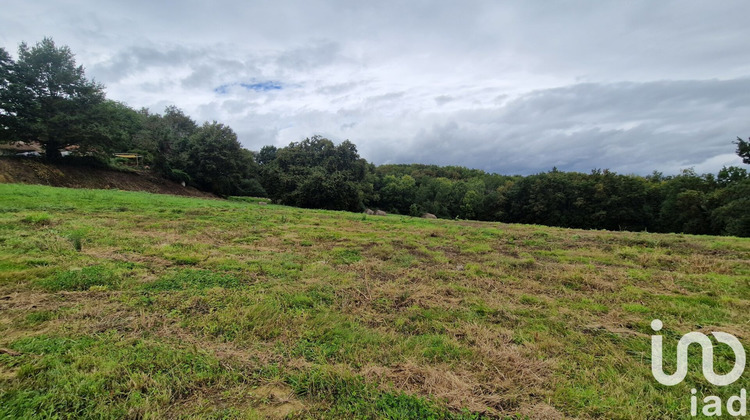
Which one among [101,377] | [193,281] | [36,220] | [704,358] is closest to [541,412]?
[704,358]

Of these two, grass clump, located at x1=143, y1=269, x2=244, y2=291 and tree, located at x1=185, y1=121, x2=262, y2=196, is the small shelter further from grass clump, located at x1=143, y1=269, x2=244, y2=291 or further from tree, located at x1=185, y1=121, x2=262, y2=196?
grass clump, located at x1=143, y1=269, x2=244, y2=291

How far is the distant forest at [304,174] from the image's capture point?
24.2 metres

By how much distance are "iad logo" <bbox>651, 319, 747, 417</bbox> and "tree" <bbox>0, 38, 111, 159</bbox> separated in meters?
36.2

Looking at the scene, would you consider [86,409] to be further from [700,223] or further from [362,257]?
[700,223]

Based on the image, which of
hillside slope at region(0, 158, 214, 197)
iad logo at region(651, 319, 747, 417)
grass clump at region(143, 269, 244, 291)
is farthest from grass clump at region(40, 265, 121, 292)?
hillside slope at region(0, 158, 214, 197)

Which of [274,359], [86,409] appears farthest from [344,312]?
[86,409]

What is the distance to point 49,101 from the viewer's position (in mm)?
24359

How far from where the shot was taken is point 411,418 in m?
2.71

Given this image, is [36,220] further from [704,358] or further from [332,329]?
[704,358]

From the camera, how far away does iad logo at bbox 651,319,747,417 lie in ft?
9.75

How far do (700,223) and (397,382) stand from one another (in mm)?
56261

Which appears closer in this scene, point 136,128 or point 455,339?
point 455,339

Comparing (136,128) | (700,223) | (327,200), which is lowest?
(700,223)

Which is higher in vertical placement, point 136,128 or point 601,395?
point 136,128
